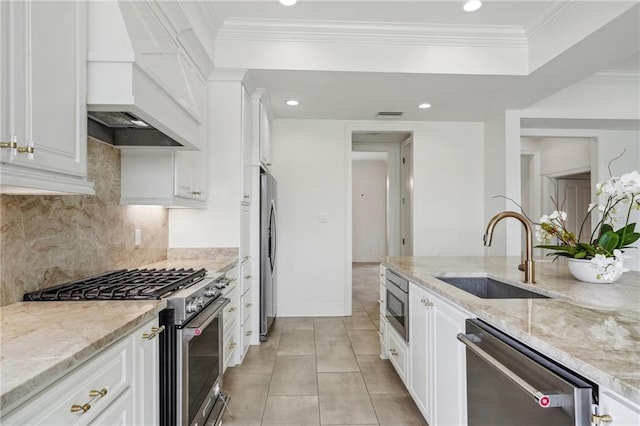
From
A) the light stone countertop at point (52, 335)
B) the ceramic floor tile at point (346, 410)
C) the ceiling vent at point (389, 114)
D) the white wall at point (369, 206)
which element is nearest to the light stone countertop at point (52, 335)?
the light stone countertop at point (52, 335)

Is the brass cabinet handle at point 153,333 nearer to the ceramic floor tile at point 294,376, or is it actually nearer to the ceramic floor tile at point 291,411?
the ceramic floor tile at point 291,411

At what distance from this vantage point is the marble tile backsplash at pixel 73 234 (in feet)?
4.50

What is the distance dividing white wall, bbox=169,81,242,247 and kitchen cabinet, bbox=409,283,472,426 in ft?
5.32

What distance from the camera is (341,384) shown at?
2514 mm

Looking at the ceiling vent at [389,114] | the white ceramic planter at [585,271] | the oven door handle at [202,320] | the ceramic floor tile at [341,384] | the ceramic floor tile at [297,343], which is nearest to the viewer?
the oven door handle at [202,320]

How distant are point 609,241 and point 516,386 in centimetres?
104

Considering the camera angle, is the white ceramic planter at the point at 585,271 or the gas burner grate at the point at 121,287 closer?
the gas burner grate at the point at 121,287

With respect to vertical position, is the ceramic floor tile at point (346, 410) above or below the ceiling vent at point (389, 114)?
below

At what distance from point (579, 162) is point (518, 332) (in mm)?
5825

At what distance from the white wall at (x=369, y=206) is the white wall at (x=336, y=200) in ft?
16.3

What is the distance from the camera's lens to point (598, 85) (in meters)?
3.94

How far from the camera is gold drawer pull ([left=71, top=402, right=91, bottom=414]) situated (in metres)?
0.88

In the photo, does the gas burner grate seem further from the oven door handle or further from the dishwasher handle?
the dishwasher handle

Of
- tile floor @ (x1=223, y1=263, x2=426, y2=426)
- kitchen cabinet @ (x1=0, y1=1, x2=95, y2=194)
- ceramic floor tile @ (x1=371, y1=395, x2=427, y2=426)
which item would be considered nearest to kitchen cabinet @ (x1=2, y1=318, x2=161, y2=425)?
kitchen cabinet @ (x1=0, y1=1, x2=95, y2=194)
